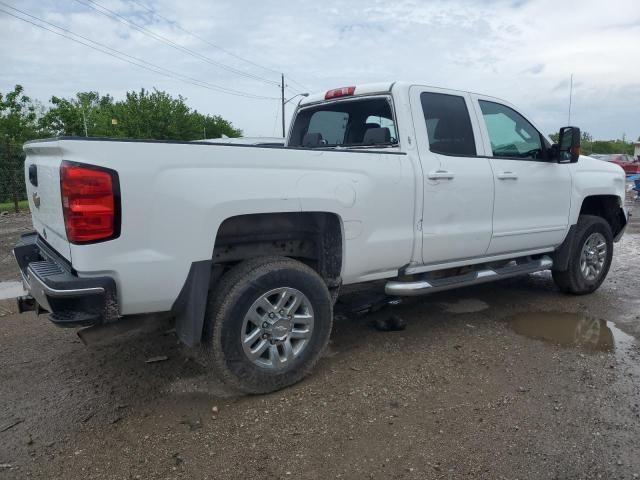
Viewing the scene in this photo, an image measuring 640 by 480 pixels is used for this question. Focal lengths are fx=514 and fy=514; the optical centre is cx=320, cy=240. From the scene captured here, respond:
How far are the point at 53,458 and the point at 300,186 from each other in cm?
203

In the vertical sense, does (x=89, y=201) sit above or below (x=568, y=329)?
above

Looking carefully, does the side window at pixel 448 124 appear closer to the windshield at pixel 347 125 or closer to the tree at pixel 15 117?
the windshield at pixel 347 125

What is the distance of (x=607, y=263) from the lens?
5.75m

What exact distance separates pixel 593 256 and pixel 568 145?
1.44 m

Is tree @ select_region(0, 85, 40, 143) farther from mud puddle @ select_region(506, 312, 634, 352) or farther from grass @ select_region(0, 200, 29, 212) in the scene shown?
mud puddle @ select_region(506, 312, 634, 352)

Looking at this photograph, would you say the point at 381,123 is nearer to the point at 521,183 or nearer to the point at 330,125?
the point at 330,125

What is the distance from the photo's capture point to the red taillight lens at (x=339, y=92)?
4.53 metres

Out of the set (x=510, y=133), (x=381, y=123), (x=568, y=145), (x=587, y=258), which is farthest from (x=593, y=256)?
(x=381, y=123)

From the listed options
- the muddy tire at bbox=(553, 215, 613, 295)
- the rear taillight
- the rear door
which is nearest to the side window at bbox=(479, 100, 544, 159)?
the rear door

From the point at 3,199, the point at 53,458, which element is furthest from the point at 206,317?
the point at 3,199

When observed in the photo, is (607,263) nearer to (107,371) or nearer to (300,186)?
(300,186)

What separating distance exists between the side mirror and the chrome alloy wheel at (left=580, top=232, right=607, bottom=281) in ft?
3.40

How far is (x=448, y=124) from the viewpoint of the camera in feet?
14.2

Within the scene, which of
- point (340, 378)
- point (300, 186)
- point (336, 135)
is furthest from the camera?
point (336, 135)
